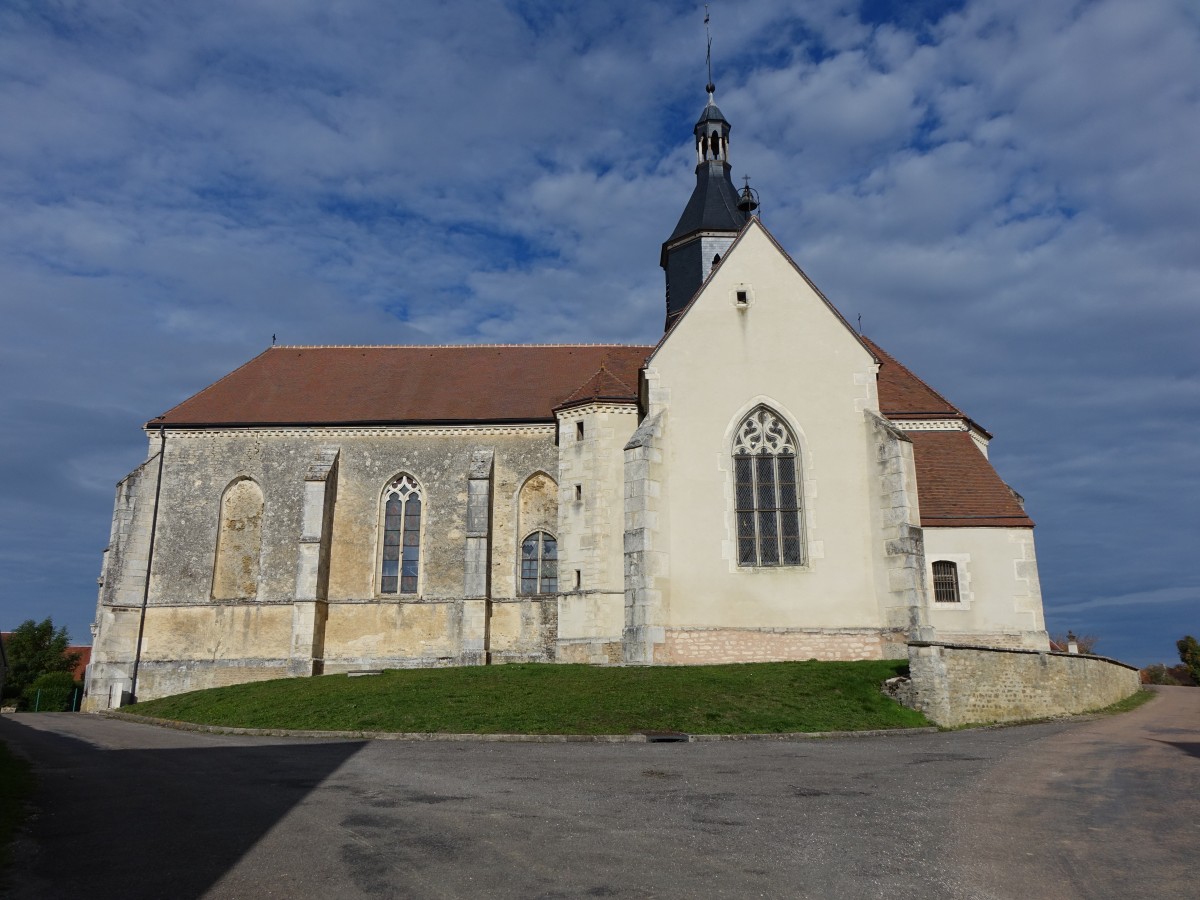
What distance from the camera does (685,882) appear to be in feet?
20.4

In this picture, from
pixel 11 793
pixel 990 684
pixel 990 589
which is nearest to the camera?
pixel 11 793

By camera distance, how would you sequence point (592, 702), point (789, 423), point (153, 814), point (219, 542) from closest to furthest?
point (153, 814) < point (592, 702) < point (789, 423) < point (219, 542)

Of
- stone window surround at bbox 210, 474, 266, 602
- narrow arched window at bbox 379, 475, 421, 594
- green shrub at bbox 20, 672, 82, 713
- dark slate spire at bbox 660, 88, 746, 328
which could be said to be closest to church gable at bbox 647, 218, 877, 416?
dark slate spire at bbox 660, 88, 746, 328

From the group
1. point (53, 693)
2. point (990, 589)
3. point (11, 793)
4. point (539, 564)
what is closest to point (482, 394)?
point (539, 564)

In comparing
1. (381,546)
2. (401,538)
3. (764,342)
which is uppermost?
(764,342)

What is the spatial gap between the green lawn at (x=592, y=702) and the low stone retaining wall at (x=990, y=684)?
0.66 metres

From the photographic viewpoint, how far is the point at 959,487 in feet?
82.4

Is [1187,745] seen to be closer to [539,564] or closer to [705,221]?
[539,564]

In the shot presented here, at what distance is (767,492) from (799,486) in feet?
2.70

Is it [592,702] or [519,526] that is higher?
[519,526]

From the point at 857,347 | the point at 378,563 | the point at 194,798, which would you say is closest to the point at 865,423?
the point at 857,347

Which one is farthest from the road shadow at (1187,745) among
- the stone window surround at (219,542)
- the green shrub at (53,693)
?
the green shrub at (53,693)

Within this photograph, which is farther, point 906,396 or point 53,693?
point 53,693

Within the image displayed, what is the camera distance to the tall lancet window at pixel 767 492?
22234 millimetres
